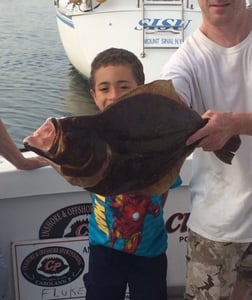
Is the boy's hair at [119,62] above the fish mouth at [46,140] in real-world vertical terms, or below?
above

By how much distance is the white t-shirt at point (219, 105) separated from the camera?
2350mm

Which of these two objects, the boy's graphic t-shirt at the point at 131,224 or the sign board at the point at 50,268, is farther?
the sign board at the point at 50,268

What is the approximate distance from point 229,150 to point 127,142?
1.44 feet

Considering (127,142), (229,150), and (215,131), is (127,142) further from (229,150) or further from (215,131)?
(229,150)

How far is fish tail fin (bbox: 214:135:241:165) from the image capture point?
2.20 meters

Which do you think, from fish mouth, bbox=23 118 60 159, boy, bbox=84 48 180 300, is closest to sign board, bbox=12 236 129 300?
boy, bbox=84 48 180 300

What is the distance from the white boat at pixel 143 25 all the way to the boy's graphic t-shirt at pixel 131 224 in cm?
717

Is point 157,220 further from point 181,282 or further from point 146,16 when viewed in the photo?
point 146,16

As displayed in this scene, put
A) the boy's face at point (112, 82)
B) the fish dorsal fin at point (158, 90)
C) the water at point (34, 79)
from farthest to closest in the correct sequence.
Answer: the water at point (34, 79), the boy's face at point (112, 82), the fish dorsal fin at point (158, 90)

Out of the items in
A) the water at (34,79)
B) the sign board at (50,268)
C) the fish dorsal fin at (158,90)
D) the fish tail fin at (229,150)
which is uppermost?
the fish dorsal fin at (158,90)

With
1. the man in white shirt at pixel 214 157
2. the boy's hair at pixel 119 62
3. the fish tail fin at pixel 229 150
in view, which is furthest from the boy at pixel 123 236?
the fish tail fin at pixel 229 150

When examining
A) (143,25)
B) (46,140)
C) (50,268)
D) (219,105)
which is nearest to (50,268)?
(50,268)

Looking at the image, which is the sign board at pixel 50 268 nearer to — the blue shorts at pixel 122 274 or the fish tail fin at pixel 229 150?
the blue shorts at pixel 122 274

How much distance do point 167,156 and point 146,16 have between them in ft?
25.7
